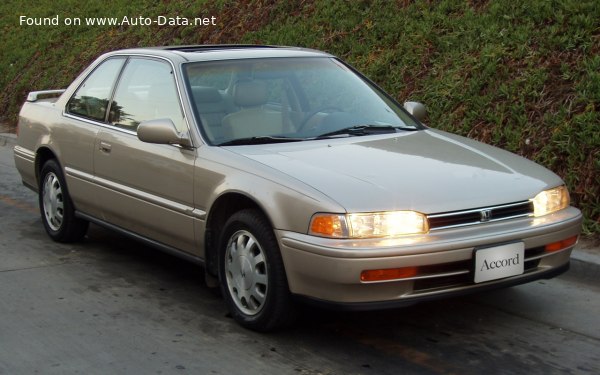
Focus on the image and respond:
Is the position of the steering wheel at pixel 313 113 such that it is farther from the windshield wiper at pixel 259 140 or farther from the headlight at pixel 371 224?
the headlight at pixel 371 224

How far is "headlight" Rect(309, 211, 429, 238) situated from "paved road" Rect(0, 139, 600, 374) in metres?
0.64

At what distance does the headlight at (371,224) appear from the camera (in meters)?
4.47

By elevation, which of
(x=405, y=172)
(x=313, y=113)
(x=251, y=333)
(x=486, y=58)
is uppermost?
(x=486, y=58)

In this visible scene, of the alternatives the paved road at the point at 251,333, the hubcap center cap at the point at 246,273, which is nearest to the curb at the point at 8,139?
the paved road at the point at 251,333

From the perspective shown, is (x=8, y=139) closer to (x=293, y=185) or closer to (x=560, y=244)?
(x=293, y=185)

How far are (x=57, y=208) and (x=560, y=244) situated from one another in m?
3.89

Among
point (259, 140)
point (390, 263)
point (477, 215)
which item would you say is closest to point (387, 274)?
point (390, 263)

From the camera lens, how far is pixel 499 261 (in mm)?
4656

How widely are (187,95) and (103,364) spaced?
6.01 feet

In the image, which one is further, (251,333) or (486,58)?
(486,58)

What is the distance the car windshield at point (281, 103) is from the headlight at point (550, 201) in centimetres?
115

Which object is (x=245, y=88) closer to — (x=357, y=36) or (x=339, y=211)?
(x=339, y=211)

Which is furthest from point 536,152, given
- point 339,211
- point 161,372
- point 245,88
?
point 161,372

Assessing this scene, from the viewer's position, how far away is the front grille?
455 cm
